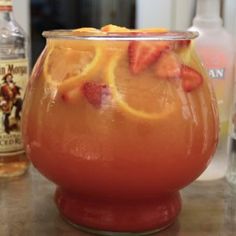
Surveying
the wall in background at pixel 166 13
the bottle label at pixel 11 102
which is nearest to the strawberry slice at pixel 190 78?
the bottle label at pixel 11 102

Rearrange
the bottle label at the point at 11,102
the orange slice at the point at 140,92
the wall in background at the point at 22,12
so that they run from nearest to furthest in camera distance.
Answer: the orange slice at the point at 140,92 < the bottle label at the point at 11,102 < the wall in background at the point at 22,12

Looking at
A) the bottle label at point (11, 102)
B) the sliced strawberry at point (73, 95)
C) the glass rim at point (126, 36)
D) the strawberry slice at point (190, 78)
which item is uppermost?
the glass rim at point (126, 36)

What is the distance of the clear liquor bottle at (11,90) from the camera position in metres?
0.69

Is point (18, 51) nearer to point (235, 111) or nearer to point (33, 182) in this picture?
point (33, 182)

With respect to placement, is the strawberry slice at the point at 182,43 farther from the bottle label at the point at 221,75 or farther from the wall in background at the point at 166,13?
the wall in background at the point at 166,13

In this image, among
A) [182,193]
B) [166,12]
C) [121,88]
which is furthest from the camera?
[166,12]

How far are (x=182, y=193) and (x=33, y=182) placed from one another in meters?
0.20

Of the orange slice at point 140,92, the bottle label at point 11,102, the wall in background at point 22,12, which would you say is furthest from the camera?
the wall in background at point 22,12

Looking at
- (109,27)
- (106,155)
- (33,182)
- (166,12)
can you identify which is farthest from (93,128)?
(166,12)

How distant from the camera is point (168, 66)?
509mm

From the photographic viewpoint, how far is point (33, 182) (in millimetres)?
696

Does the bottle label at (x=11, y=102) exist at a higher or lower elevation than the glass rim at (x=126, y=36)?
lower

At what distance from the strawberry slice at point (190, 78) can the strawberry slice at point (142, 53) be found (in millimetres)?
32

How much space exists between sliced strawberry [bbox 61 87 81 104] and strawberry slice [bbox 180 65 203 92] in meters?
0.10
